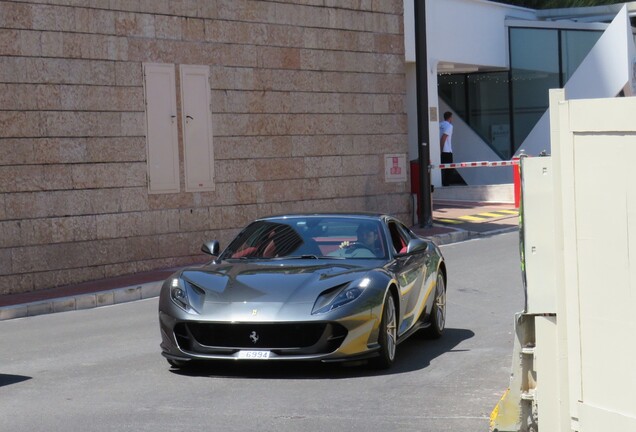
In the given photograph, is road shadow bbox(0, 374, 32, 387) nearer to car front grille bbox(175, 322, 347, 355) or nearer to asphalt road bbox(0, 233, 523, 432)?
asphalt road bbox(0, 233, 523, 432)

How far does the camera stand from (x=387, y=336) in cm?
945

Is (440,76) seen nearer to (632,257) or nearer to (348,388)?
(348,388)

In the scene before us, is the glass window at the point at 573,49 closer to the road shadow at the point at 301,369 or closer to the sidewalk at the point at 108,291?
the sidewalk at the point at 108,291

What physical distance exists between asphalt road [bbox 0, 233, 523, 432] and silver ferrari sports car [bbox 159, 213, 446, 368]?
0.84ft

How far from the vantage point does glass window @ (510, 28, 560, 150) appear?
114 ft

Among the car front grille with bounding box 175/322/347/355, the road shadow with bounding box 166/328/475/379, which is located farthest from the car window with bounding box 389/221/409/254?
the car front grille with bounding box 175/322/347/355

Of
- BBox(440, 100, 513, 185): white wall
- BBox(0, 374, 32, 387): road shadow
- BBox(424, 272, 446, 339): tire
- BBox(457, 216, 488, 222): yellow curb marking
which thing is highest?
BBox(440, 100, 513, 185): white wall

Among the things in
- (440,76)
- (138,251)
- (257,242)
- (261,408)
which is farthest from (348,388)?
(440,76)

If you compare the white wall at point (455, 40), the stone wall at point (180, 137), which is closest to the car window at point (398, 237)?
the stone wall at point (180, 137)

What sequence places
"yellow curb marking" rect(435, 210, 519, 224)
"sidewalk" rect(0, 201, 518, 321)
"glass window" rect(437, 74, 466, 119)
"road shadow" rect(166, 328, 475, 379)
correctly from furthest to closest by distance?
"glass window" rect(437, 74, 466, 119), "yellow curb marking" rect(435, 210, 519, 224), "sidewalk" rect(0, 201, 518, 321), "road shadow" rect(166, 328, 475, 379)

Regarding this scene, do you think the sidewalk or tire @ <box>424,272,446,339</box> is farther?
the sidewalk

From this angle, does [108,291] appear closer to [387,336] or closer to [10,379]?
[10,379]

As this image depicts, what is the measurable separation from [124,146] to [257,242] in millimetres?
9070

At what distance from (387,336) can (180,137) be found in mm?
11662
